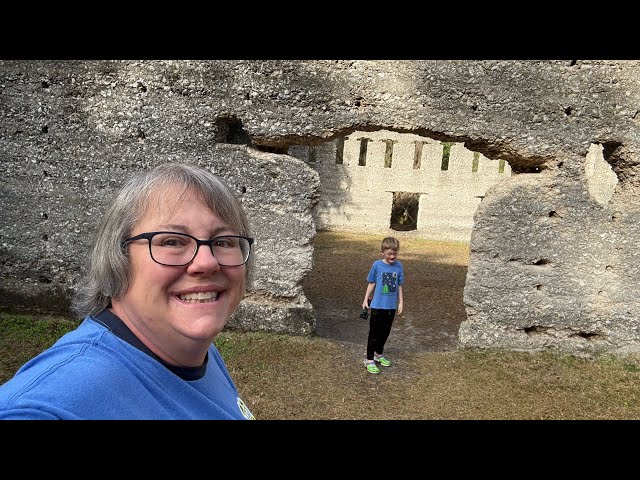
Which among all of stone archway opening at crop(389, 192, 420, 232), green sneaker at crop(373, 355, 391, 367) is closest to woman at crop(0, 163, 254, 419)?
green sneaker at crop(373, 355, 391, 367)

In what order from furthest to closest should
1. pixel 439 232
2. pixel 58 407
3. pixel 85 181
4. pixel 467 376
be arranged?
pixel 439 232 < pixel 85 181 < pixel 467 376 < pixel 58 407

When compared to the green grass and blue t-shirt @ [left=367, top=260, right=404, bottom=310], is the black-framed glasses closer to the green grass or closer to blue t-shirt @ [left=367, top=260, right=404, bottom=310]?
the green grass

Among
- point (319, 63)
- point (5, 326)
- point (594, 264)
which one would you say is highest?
point (319, 63)

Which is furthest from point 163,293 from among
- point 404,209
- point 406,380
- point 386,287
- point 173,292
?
point 404,209

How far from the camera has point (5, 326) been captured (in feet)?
19.2

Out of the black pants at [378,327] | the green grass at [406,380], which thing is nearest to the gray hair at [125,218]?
the green grass at [406,380]

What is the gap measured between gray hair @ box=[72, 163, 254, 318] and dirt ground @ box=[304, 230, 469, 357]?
184 inches

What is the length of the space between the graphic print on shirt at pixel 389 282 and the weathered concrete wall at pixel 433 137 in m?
1.07

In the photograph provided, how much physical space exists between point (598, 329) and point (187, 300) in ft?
18.7

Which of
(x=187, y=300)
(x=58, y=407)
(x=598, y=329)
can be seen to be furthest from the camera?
(x=598, y=329)

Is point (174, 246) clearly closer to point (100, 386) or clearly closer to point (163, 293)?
point (163, 293)

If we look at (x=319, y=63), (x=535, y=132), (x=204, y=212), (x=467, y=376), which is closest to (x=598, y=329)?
(x=467, y=376)

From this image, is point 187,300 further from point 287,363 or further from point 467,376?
point 467,376

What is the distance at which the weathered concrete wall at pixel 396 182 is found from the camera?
18438mm
